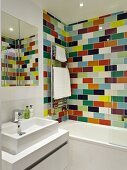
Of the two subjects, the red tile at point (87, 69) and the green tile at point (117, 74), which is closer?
the green tile at point (117, 74)

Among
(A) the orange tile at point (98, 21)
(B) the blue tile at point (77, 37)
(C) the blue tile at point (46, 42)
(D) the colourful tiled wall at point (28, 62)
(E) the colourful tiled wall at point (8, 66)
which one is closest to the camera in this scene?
(E) the colourful tiled wall at point (8, 66)

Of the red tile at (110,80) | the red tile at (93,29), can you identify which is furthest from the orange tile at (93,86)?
the red tile at (93,29)

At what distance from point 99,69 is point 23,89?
1.41m

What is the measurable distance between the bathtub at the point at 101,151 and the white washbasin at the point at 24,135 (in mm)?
584

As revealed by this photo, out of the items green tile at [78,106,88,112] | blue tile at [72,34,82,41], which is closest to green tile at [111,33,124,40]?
blue tile at [72,34,82,41]

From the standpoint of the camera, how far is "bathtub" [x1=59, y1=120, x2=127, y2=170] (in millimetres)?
1938

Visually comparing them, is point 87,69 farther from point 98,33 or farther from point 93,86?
point 98,33

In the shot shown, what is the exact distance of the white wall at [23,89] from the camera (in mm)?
1867

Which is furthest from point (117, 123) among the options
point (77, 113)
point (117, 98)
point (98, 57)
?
point (98, 57)

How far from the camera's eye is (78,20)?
116 inches

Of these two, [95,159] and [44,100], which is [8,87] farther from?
[95,159]

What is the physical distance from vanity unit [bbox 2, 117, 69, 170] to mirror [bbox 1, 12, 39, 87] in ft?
1.85

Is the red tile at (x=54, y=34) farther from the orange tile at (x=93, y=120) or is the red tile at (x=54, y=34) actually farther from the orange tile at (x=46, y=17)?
the orange tile at (x=93, y=120)

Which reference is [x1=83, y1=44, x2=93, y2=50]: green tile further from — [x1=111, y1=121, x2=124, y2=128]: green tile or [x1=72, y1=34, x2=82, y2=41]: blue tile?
[x1=111, y1=121, x2=124, y2=128]: green tile
